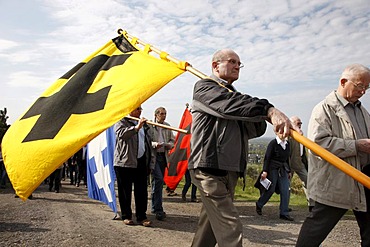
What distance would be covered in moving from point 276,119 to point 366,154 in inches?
62.1

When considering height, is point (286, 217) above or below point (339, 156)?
below

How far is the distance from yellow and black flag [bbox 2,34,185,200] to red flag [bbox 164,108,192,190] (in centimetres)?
486

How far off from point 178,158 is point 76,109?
5.44 m

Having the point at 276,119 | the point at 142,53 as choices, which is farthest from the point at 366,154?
the point at 142,53

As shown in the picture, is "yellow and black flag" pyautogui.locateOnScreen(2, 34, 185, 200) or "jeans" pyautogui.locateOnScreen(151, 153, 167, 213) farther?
"jeans" pyautogui.locateOnScreen(151, 153, 167, 213)

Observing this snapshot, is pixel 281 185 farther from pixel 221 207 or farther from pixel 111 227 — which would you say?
pixel 221 207

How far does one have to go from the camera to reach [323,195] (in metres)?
3.34

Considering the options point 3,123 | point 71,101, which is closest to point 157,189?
point 71,101

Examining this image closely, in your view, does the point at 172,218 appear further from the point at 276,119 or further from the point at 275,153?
the point at 276,119

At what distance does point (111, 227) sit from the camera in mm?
6016

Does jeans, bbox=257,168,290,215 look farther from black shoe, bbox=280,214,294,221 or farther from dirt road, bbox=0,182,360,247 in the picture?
dirt road, bbox=0,182,360,247

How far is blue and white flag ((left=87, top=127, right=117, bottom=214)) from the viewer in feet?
21.4

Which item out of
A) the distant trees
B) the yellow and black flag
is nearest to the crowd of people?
the yellow and black flag

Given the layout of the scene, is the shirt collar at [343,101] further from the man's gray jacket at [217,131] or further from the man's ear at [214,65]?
the man's ear at [214,65]
